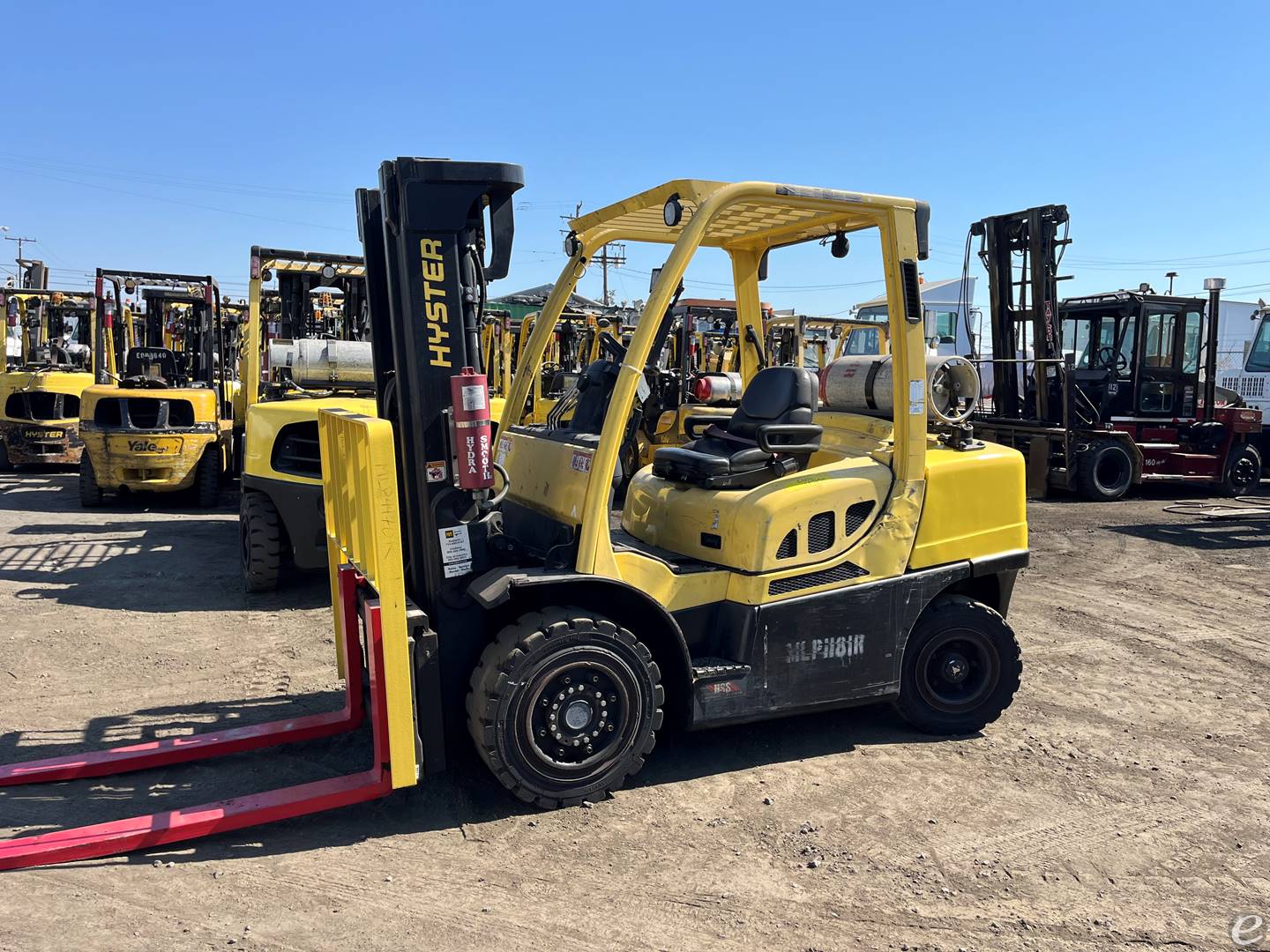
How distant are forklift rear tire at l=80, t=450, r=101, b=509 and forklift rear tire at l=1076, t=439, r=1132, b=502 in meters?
13.1

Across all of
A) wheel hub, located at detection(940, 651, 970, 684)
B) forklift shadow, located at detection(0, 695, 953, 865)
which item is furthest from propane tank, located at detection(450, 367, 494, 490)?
wheel hub, located at detection(940, 651, 970, 684)

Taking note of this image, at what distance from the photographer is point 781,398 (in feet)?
15.2

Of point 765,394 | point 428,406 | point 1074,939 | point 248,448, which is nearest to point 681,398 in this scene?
point 248,448

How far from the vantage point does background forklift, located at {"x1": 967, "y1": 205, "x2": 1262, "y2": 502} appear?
1330 centimetres

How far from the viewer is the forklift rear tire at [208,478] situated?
38.1ft

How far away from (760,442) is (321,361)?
6331mm

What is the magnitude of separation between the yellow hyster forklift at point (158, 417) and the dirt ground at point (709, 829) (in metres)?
5.24

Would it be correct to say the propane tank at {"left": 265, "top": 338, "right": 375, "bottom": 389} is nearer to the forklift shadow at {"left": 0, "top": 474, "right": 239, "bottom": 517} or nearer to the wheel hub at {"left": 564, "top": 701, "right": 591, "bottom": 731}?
the forklift shadow at {"left": 0, "top": 474, "right": 239, "bottom": 517}

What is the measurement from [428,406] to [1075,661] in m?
4.66

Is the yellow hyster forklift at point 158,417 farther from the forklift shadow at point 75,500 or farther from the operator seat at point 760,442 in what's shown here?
the operator seat at point 760,442

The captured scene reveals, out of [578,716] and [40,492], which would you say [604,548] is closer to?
[578,716]

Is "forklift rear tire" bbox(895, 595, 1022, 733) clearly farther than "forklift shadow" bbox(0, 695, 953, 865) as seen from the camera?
Yes

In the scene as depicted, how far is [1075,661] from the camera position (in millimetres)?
6266

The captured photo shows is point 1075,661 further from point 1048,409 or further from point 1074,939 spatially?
point 1048,409
